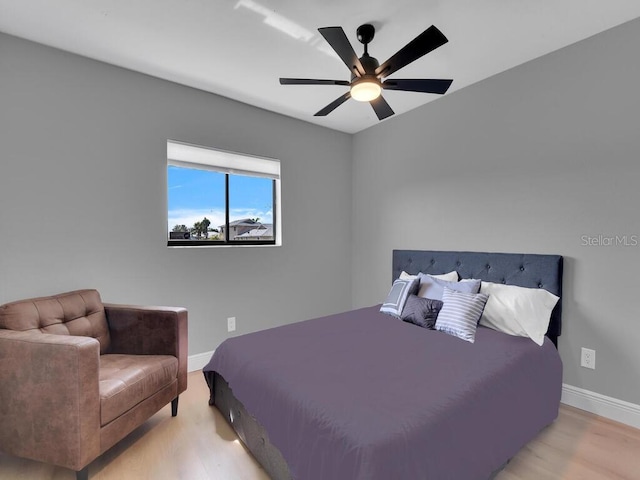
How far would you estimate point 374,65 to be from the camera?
5.99 ft

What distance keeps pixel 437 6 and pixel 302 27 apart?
828 millimetres

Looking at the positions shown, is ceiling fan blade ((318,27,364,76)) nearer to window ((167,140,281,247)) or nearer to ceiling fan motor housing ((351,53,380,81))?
ceiling fan motor housing ((351,53,380,81))

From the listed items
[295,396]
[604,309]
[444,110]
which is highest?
[444,110]

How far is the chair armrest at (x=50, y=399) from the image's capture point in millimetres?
1493

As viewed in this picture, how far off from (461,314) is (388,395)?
3.43 ft

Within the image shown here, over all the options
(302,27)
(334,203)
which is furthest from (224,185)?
(302,27)

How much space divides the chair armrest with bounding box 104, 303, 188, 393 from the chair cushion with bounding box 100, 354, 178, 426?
7 cm

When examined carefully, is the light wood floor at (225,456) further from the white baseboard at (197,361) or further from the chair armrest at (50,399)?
the white baseboard at (197,361)

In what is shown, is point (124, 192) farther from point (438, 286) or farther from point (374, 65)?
point (438, 286)

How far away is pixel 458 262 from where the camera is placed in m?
2.88

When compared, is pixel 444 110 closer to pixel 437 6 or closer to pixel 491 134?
pixel 491 134

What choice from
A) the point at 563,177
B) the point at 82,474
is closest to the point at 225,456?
the point at 82,474

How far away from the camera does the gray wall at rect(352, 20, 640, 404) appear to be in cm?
207

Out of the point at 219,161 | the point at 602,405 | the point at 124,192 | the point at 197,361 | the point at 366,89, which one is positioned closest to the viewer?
the point at 366,89
